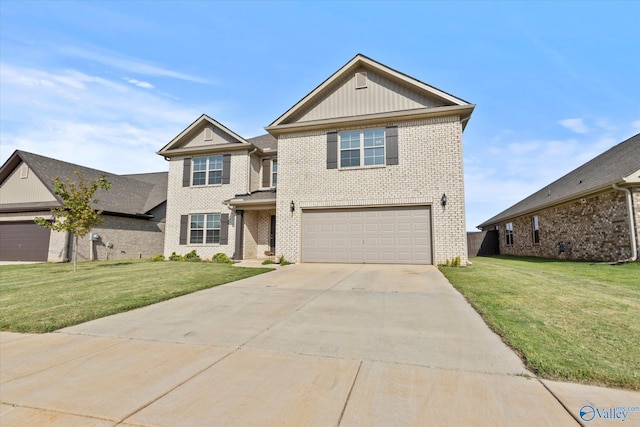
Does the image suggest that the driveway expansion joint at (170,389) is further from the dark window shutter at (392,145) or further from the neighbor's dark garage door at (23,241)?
the neighbor's dark garage door at (23,241)

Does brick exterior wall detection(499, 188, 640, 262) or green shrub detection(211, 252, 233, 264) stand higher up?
brick exterior wall detection(499, 188, 640, 262)

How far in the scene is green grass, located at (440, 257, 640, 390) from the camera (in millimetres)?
2785

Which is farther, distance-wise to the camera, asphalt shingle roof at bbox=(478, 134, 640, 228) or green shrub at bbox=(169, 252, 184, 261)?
green shrub at bbox=(169, 252, 184, 261)

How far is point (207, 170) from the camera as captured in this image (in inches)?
653

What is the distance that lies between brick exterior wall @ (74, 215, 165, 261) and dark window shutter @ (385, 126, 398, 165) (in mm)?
15994

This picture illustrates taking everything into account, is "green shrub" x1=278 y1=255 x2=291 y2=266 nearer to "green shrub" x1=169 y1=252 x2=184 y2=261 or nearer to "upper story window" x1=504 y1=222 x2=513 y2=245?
"green shrub" x1=169 y1=252 x2=184 y2=261

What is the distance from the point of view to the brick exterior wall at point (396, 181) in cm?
1135

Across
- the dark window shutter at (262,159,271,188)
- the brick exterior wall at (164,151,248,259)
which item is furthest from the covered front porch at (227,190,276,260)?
the dark window shutter at (262,159,271,188)

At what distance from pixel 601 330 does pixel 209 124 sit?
17297 mm

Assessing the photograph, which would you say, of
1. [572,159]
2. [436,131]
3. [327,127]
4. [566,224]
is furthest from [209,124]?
[572,159]

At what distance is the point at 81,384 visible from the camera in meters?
2.71

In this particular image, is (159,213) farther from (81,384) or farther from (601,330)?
(601,330)

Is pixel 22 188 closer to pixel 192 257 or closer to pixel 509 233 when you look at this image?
pixel 192 257

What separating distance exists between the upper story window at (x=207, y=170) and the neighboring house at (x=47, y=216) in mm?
5475
